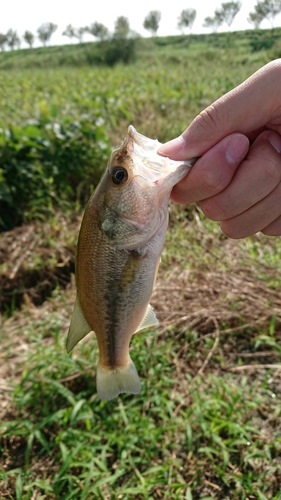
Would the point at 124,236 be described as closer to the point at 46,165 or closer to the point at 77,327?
the point at 77,327

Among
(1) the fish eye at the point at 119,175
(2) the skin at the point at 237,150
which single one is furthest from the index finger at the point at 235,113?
(1) the fish eye at the point at 119,175

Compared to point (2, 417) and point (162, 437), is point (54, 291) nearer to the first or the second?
point (2, 417)

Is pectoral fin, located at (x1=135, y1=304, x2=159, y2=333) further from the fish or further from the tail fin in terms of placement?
the tail fin

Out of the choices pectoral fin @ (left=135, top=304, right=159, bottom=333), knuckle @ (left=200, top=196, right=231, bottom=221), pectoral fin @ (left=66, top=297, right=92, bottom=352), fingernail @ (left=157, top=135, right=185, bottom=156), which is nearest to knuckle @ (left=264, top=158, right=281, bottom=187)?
knuckle @ (left=200, top=196, right=231, bottom=221)

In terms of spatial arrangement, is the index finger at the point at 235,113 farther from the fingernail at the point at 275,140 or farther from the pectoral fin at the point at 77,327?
Answer: the pectoral fin at the point at 77,327

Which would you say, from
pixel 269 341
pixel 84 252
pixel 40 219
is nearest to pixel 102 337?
pixel 84 252

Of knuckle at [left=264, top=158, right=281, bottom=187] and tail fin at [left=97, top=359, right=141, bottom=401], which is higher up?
knuckle at [left=264, top=158, right=281, bottom=187]

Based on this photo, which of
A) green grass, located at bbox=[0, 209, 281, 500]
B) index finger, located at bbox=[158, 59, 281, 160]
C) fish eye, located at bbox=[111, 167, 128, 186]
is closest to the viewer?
fish eye, located at bbox=[111, 167, 128, 186]
